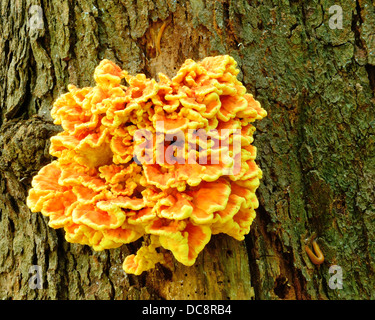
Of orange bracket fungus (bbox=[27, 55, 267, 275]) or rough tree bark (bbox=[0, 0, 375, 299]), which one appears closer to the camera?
orange bracket fungus (bbox=[27, 55, 267, 275])

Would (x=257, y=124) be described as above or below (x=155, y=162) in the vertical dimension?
above

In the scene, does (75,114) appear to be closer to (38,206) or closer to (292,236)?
(38,206)

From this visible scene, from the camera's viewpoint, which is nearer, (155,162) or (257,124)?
(155,162)

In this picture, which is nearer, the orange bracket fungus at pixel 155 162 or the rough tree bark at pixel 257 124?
the orange bracket fungus at pixel 155 162
